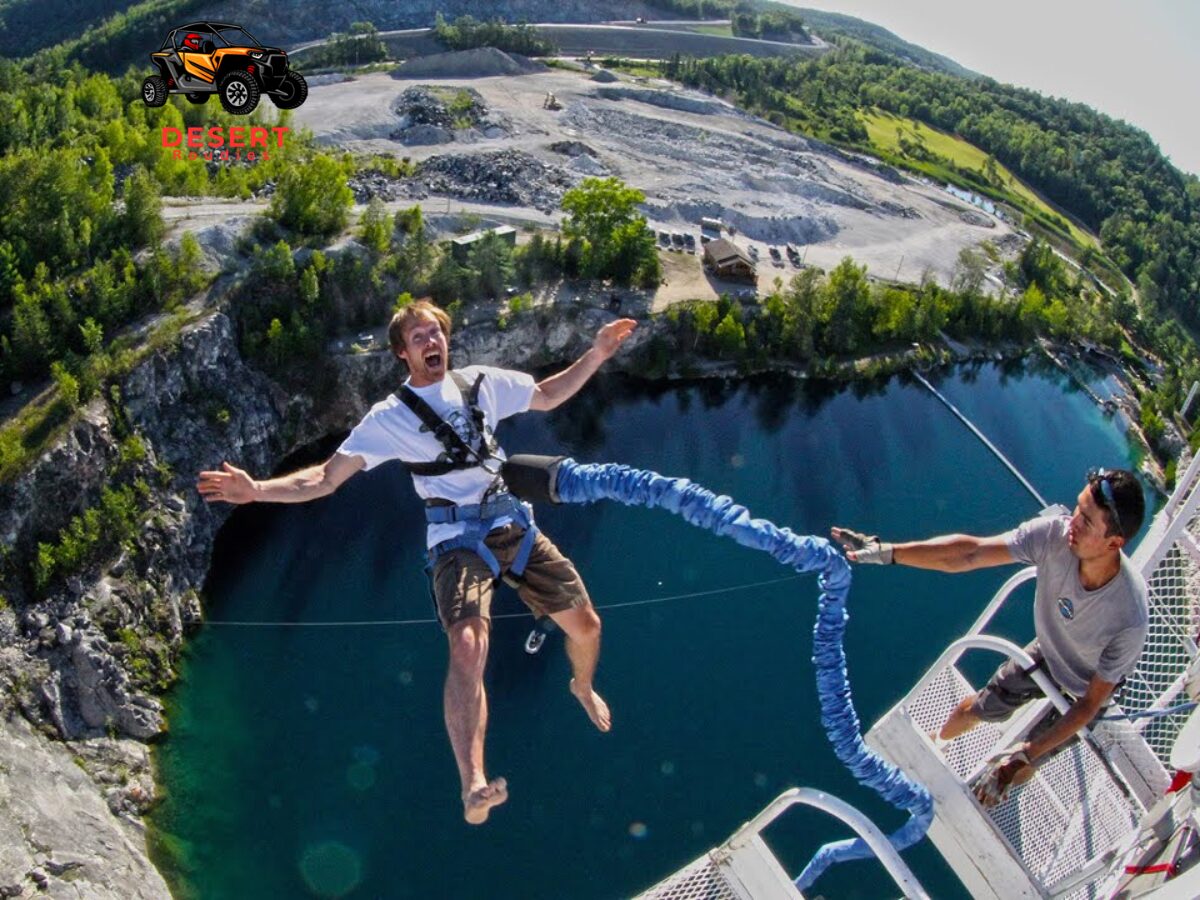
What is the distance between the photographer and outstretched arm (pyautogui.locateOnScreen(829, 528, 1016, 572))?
5.80 meters

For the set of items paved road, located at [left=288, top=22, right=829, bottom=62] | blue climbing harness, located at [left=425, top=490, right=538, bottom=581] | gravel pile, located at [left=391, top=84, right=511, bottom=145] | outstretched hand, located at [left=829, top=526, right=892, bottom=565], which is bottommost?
gravel pile, located at [left=391, top=84, right=511, bottom=145]

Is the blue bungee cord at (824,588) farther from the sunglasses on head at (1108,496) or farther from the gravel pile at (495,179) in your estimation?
the gravel pile at (495,179)

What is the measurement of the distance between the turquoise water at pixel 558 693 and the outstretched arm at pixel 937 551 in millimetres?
16682

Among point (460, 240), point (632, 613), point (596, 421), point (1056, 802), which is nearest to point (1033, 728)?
point (1056, 802)

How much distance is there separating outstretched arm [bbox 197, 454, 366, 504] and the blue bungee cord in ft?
6.01

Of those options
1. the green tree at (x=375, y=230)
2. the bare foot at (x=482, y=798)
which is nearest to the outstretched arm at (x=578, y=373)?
the bare foot at (x=482, y=798)

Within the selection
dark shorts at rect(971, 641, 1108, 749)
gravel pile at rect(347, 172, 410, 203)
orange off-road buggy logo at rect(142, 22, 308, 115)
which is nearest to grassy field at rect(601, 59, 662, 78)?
gravel pile at rect(347, 172, 410, 203)

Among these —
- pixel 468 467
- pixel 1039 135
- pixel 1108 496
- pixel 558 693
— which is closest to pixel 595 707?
pixel 468 467

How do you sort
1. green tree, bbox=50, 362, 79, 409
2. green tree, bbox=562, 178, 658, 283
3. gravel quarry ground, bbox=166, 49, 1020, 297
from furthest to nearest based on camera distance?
gravel quarry ground, bbox=166, 49, 1020, 297 → green tree, bbox=562, 178, 658, 283 → green tree, bbox=50, 362, 79, 409

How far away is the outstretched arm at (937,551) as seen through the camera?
19.0 feet

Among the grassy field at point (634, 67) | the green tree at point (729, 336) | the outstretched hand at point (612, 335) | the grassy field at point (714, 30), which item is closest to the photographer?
the outstretched hand at point (612, 335)

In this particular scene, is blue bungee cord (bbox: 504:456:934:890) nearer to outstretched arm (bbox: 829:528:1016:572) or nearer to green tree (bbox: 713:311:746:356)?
outstretched arm (bbox: 829:528:1016:572)

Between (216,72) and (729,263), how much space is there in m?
23.9

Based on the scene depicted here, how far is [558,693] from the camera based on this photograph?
24406 millimetres
